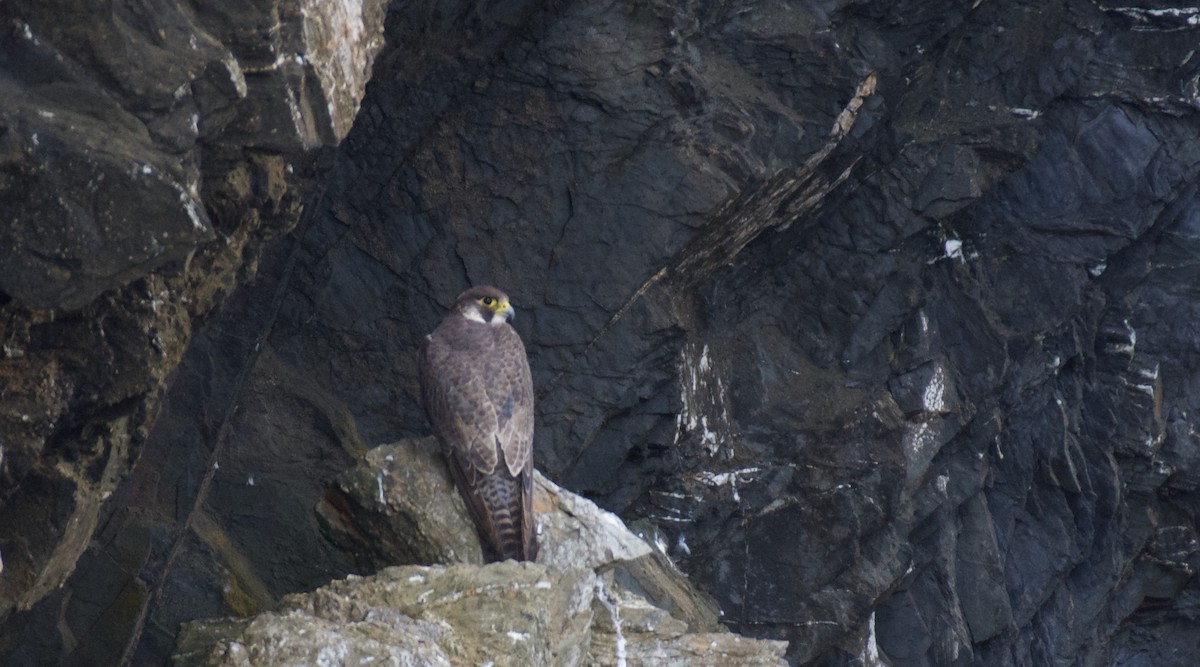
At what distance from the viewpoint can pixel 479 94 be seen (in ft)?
35.7

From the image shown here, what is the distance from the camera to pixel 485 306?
29.2 ft

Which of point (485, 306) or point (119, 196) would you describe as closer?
point (119, 196)

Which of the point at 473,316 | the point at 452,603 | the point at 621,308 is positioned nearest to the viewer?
the point at 452,603

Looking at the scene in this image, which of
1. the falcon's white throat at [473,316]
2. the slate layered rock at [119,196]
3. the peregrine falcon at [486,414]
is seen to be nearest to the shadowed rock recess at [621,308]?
the slate layered rock at [119,196]

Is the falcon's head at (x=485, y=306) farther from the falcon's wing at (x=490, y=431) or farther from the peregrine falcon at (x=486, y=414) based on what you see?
the falcon's wing at (x=490, y=431)

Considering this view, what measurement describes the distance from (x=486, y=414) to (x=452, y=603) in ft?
6.05

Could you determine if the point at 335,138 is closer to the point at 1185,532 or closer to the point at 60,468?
the point at 60,468

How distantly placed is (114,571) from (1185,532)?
14.1 metres

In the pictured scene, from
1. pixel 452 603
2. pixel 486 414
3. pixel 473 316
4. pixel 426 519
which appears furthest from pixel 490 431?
pixel 452 603

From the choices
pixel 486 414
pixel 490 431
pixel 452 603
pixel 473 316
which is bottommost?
pixel 452 603

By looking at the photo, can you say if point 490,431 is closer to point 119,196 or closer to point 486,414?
point 486,414

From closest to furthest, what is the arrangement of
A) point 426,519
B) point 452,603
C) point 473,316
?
point 452,603
point 426,519
point 473,316

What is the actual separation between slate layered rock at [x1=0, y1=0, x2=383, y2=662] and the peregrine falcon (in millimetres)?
1464

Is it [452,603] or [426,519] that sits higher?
[426,519]
